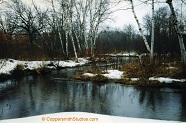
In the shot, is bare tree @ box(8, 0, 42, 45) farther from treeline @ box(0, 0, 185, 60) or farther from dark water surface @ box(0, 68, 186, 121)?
dark water surface @ box(0, 68, 186, 121)

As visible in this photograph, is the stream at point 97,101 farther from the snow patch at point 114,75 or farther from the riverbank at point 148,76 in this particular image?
the snow patch at point 114,75

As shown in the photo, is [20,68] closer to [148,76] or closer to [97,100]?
[97,100]

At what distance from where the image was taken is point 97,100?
22.1 feet

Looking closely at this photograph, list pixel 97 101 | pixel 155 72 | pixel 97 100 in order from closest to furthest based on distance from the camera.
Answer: pixel 97 101, pixel 97 100, pixel 155 72

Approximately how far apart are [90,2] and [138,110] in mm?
15101

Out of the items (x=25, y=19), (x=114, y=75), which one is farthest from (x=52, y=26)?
(x=114, y=75)

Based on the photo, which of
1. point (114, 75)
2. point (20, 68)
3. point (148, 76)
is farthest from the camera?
point (20, 68)

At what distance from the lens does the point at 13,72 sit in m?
11.7

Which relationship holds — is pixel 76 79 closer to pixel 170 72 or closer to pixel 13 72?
pixel 13 72

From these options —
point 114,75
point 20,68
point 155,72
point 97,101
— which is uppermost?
point 20,68

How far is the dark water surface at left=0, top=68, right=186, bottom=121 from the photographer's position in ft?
17.9

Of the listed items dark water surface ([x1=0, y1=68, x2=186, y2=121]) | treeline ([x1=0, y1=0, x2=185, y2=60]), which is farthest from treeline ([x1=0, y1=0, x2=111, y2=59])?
dark water surface ([x1=0, y1=68, x2=186, y2=121])

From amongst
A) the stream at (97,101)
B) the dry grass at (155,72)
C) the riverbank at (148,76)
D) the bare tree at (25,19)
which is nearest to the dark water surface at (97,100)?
the stream at (97,101)

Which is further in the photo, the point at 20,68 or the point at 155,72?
the point at 20,68
